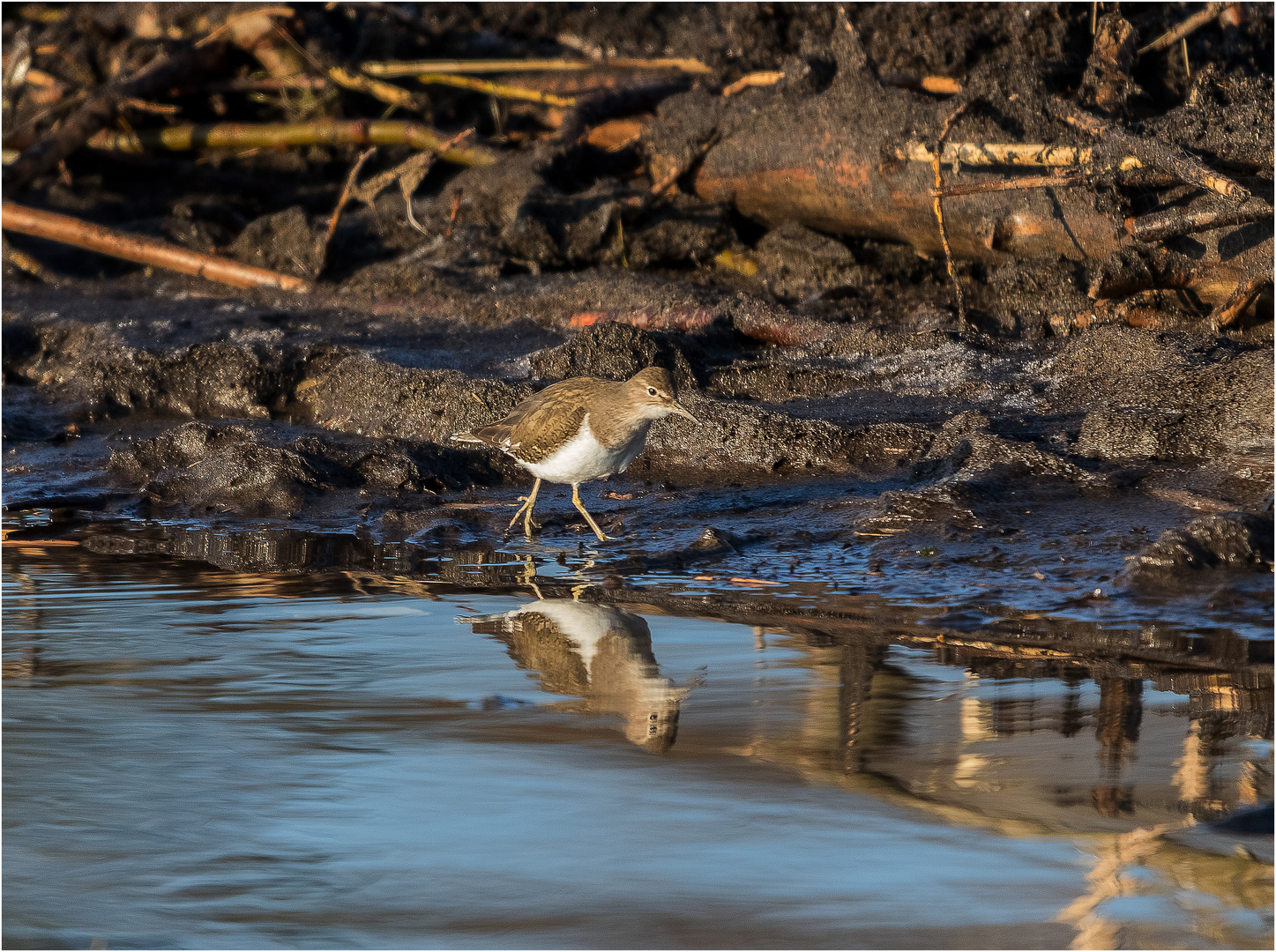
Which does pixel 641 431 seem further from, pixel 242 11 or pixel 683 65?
pixel 242 11

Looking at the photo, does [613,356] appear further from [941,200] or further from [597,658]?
[597,658]

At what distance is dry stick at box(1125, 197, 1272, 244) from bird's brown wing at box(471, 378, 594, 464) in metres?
3.00

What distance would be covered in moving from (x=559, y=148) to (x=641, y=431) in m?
4.44

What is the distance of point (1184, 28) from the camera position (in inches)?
281

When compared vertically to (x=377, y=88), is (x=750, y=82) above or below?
below

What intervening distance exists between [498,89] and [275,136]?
1939mm

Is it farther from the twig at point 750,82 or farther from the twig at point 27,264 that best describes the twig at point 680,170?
the twig at point 27,264

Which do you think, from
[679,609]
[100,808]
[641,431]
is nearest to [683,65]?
[641,431]

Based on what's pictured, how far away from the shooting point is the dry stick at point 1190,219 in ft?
19.4

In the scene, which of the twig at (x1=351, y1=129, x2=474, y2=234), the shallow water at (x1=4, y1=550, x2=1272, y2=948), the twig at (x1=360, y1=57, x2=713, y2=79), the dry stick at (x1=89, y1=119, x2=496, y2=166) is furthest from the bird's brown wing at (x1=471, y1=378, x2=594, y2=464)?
the twig at (x1=360, y1=57, x2=713, y2=79)

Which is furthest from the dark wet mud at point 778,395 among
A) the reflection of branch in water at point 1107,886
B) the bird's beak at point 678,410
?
the bird's beak at point 678,410

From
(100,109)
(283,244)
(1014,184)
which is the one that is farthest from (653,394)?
(100,109)

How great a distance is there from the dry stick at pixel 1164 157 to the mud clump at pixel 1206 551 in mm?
2183

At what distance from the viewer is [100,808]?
298 centimetres
